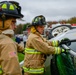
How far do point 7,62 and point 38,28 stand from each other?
8.94 ft

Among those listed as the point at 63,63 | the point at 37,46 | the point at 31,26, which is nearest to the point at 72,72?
the point at 63,63

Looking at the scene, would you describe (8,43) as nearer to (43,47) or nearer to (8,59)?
(8,59)

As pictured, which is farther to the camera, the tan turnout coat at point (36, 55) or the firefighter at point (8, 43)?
the tan turnout coat at point (36, 55)

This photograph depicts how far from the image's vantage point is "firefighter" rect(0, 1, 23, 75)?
135 inches

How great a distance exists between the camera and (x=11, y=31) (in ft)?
12.0

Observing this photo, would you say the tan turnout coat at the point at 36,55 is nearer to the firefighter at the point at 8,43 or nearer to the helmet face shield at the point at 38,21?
the helmet face shield at the point at 38,21

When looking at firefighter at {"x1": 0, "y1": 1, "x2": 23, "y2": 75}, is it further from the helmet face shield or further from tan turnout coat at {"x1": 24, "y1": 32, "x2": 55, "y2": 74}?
the helmet face shield

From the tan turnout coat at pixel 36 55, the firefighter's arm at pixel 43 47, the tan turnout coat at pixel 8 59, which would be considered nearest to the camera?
the tan turnout coat at pixel 8 59

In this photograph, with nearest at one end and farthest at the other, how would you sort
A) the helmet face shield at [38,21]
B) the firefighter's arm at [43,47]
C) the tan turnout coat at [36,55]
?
the firefighter's arm at [43,47] → the tan turnout coat at [36,55] → the helmet face shield at [38,21]

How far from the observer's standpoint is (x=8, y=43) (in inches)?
136

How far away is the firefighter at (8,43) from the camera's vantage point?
3418mm

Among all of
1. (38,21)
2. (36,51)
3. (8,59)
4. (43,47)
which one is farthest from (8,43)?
(38,21)

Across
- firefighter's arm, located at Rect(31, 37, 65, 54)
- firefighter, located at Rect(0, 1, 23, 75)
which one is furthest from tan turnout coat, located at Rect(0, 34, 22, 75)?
firefighter's arm, located at Rect(31, 37, 65, 54)

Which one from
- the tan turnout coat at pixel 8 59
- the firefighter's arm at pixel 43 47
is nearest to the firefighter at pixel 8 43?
the tan turnout coat at pixel 8 59
